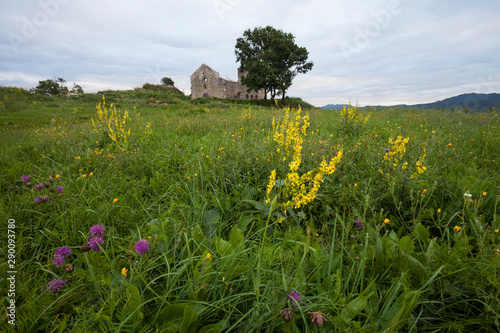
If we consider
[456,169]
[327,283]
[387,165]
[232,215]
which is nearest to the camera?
[327,283]

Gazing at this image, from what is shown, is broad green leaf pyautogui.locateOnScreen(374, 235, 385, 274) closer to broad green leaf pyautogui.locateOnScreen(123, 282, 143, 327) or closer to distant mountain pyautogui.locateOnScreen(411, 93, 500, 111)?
broad green leaf pyautogui.locateOnScreen(123, 282, 143, 327)

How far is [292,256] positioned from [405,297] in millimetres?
658

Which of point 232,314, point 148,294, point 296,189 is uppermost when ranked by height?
point 296,189

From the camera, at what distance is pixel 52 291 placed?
44.6 inches

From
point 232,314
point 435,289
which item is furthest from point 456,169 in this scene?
point 232,314

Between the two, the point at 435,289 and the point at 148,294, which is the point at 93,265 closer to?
the point at 148,294

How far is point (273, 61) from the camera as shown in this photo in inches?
1129

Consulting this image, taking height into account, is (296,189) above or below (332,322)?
above

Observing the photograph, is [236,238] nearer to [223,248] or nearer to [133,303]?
[223,248]

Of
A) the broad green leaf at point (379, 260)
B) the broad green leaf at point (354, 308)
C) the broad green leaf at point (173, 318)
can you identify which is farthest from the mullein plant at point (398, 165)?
the broad green leaf at point (173, 318)

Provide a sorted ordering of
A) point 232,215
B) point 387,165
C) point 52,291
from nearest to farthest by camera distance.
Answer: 1. point 52,291
2. point 232,215
3. point 387,165

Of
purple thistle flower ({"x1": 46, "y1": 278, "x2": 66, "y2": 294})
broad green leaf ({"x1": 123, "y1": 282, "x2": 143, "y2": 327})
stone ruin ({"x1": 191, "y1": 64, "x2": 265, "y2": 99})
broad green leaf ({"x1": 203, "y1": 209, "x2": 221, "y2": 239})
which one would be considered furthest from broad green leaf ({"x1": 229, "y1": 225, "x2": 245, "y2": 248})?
stone ruin ({"x1": 191, "y1": 64, "x2": 265, "y2": 99})

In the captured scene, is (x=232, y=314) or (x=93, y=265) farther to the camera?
(x=93, y=265)

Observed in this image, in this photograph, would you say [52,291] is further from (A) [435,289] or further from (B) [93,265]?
(A) [435,289]
